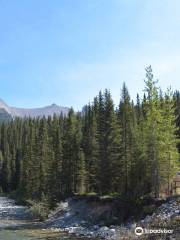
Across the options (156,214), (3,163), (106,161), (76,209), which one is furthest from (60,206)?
(3,163)

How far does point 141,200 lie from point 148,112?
969cm

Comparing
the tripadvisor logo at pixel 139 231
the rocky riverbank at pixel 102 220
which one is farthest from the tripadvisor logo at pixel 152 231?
the rocky riverbank at pixel 102 220

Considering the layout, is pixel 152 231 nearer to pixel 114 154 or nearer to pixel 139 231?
pixel 139 231

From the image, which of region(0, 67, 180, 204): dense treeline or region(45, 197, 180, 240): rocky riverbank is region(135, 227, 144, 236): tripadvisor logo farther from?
region(0, 67, 180, 204): dense treeline

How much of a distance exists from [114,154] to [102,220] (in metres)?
12.7

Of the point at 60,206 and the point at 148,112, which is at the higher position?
the point at 148,112

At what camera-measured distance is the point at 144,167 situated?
4703 cm

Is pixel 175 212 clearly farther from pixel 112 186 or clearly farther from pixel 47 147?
pixel 47 147

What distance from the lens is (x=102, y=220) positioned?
43.8m

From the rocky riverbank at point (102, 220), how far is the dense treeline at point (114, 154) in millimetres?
3516

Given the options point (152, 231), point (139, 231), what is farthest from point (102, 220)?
point (152, 231)

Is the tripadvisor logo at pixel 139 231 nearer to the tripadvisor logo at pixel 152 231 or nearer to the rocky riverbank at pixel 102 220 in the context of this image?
the tripadvisor logo at pixel 152 231

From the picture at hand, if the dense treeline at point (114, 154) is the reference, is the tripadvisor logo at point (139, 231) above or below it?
below

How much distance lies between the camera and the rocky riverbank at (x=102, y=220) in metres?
30.7
